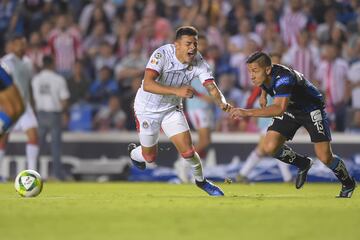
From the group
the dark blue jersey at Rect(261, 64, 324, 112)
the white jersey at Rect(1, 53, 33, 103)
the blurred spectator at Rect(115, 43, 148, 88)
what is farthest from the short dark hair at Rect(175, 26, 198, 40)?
the blurred spectator at Rect(115, 43, 148, 88)

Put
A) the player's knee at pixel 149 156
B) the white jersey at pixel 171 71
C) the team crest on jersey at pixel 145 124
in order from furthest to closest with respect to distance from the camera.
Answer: the player's knee at pixel 149 156 < the team crest on jersey at pixel 145 124 < the white jersey at pixel 171 71

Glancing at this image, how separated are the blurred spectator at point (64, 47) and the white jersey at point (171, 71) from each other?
8.80 meters

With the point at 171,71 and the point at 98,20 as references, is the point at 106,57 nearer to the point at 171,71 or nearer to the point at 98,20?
the point at 98,20

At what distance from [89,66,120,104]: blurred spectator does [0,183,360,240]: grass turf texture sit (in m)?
8.87

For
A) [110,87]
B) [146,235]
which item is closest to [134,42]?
Answer: [110,87]

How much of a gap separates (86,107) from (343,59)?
5516 mm

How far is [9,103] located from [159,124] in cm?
299

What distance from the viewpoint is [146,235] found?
7.25 m

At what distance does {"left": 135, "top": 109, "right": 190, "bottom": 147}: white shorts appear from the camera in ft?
39.8

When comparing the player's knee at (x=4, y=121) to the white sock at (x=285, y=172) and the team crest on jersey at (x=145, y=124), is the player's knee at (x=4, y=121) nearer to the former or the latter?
the team crest on jersey at (x=145, y=124)

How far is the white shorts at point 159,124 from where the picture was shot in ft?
39.8

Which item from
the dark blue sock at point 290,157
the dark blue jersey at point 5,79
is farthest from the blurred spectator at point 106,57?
the dark blue jersey at point 5,79

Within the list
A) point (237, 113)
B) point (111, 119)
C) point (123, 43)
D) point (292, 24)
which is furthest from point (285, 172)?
point (237, 113)

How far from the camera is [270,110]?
11211 mm
